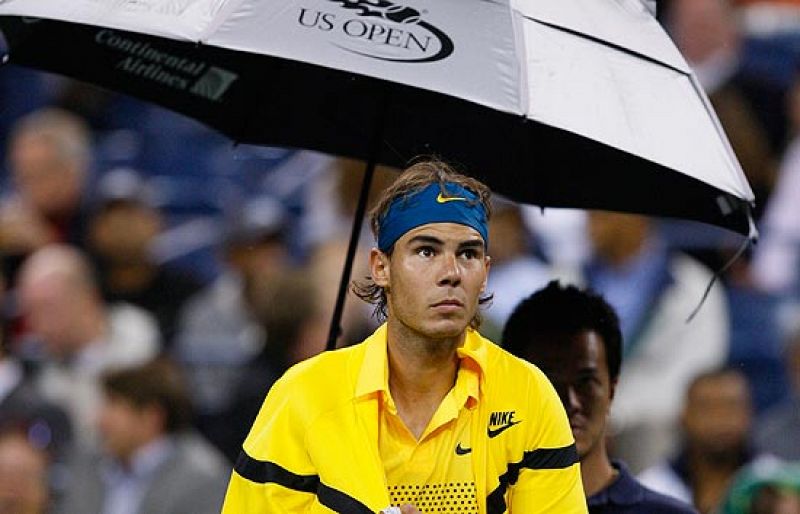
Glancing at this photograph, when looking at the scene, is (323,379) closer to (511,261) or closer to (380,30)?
(380,30)

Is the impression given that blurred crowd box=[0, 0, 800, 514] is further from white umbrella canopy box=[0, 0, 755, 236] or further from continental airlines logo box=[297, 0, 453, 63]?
continental airlines logo box=[297, 0, 453, 63]

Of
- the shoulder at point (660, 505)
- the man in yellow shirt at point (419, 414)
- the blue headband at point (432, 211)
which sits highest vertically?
the blue headband at point (432, 211)

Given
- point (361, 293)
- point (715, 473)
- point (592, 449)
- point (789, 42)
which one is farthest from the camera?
point (789, 42)

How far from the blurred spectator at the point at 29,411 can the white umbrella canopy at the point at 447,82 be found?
3.20 metres

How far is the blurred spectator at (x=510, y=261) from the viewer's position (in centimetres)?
904

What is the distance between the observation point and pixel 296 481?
4113mm

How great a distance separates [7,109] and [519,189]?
21.3 feet

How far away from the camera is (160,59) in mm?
5926

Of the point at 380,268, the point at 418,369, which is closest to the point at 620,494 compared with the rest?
the point at 418,369

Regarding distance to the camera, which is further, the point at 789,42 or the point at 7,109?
the point at 7,109

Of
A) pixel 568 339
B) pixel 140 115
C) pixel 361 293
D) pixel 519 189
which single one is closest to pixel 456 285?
pixel 361 293

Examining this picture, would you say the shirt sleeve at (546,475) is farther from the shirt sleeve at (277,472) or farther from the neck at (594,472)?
the neck at (594,472)

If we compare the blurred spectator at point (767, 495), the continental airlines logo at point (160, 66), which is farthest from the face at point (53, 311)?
the continental airlines logo at point (160, 66)

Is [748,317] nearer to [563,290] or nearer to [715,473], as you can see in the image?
[715,473]
